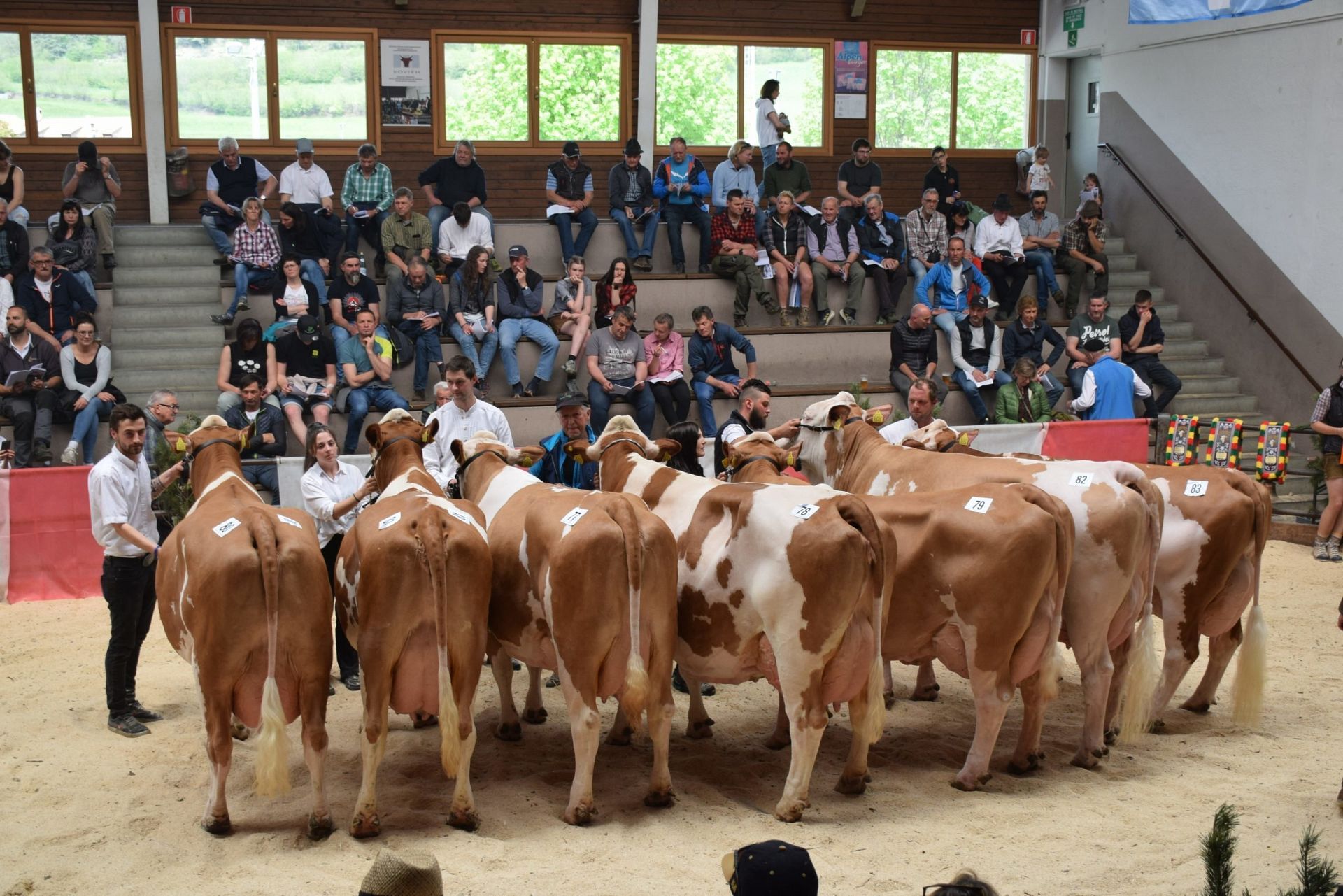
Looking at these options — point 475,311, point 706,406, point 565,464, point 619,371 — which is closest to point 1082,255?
point 706,406

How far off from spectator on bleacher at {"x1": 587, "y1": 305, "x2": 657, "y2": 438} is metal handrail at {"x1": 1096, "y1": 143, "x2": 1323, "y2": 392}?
315 inches

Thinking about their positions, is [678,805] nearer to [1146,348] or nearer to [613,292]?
[613,292]

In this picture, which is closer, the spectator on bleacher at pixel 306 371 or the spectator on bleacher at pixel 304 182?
the spectator on bleacher at pixel 306 371

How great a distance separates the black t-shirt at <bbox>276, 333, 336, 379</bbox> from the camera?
12555 millimetres

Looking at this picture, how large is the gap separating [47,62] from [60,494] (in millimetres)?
7718

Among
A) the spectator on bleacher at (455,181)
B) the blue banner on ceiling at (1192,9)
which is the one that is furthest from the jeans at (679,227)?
the blue banner on ceiling at (1192,9)

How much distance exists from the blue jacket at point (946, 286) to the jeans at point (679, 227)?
2.63m

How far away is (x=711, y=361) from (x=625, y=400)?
1047 millimetres

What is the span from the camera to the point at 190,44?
15695 mm

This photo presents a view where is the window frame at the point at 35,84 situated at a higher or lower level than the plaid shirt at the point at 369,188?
higher

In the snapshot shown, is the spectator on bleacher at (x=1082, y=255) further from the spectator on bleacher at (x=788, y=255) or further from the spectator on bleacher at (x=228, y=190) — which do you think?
the spectator on bleacher at (x=228, y=190)

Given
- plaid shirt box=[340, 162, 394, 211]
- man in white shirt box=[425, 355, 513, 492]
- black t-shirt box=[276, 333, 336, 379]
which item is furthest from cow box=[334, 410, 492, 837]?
plaid shirt box=[340, 162, 394, 211]

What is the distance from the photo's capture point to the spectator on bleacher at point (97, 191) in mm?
14102

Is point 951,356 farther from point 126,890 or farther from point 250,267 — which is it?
point 126,890
